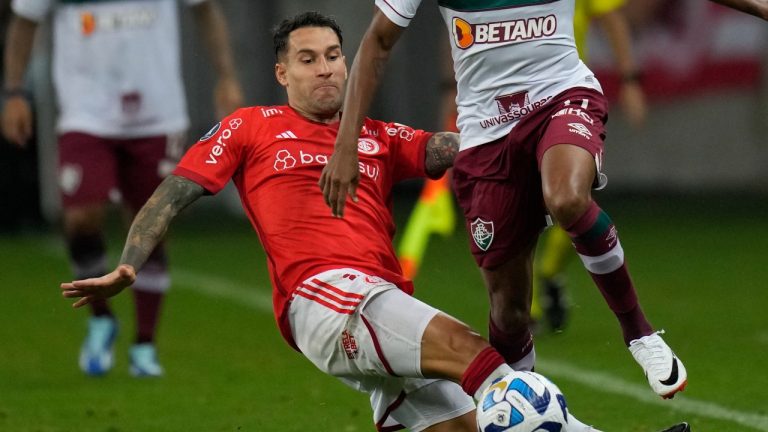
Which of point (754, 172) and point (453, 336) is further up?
point (453, 336)

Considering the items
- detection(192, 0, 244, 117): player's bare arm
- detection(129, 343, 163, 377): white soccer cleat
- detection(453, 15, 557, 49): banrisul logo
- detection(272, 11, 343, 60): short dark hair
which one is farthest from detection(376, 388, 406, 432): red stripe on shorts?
detection(192, 0, 244, 117): player's bare arm

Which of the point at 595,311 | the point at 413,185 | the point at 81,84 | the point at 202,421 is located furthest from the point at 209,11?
the point at 413,185

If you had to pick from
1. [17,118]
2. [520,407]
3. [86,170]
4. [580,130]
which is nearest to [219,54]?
[86,170]

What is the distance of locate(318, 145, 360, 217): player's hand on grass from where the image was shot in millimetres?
5188

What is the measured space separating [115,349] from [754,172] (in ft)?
35.1

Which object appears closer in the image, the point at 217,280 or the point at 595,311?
the point at 595,311

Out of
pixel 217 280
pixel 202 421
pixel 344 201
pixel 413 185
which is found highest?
pixel 344 201

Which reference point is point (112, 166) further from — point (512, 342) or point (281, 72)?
point (512, 342)

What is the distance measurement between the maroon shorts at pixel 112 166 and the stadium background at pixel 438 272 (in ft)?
3.20

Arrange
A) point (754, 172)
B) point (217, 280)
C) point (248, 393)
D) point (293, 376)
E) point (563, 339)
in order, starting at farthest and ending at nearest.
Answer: point (754, 172) < point (217, 280) < point (563, 339) < point (293, 376) < point (248, 393)

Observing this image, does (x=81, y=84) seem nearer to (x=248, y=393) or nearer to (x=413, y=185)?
(x=248, y=393)

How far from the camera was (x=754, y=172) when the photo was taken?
716 inches

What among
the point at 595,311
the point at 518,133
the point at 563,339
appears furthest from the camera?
the point at 595,311

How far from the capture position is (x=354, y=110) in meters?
5.35
